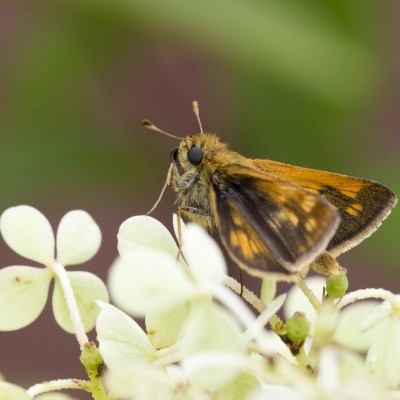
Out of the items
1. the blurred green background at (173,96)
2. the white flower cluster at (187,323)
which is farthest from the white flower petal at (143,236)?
the blurred green background at (173,96)

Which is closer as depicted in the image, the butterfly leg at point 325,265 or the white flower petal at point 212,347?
the white flower petal at point 212,347

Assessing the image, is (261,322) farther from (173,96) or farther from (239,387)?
(173,96)

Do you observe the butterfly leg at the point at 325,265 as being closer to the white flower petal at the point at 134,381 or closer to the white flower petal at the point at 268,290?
the white flower petal at the point at 268,290

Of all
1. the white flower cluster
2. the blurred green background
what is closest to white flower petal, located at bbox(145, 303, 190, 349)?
the white flower cluster

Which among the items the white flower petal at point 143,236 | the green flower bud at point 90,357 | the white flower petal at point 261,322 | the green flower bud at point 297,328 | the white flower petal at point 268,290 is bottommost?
the green flower bud at point 90,357

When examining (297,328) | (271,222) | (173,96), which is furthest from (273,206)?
(173,96)

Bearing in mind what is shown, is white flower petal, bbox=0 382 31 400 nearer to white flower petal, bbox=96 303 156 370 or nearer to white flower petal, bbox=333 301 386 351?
white flower petal, bbox=96 303 156 370

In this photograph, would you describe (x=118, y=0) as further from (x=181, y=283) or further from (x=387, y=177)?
(x=181, y=283)

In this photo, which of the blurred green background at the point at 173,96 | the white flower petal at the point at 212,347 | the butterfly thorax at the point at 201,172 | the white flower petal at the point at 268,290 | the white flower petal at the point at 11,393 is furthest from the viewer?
the blurred green background at the point at 173,96
